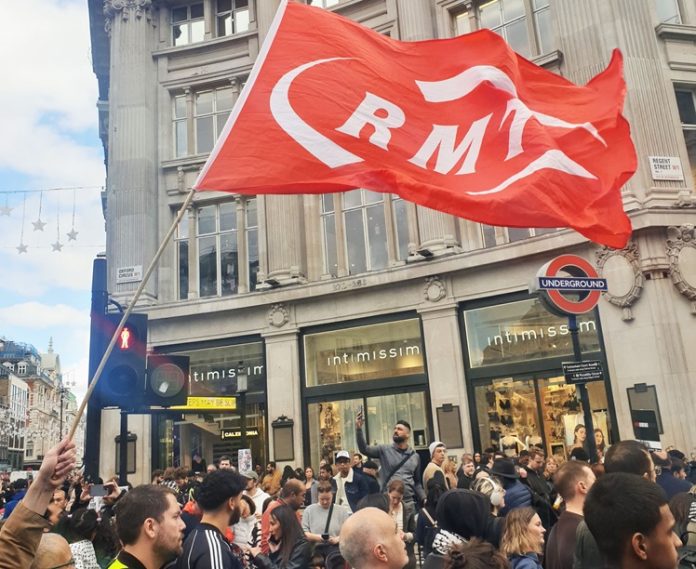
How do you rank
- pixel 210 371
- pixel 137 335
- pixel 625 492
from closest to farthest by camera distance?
pixel 625 492, pixel 137 335, pixel 210 371

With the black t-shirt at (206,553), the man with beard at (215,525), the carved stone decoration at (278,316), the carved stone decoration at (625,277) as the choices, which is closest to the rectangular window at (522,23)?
the carved stone decoration at (625,277)

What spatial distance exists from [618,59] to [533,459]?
573 centimetres

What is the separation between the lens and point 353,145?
6.59 m

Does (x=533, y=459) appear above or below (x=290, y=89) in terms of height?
below

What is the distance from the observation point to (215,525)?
4160 millimetres

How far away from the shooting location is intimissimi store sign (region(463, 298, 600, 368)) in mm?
17250

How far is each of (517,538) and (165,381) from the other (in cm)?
396

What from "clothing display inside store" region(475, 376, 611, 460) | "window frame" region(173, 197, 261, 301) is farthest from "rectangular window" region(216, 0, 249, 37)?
"clothing display inside store" region(475, 376, 611, 460)

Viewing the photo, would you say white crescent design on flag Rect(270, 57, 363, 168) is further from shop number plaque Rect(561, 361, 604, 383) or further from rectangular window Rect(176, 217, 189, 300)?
rectangular window Rect(176, 217, 189, 300)

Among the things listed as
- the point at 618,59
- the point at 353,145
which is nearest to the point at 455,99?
the point at 353,145

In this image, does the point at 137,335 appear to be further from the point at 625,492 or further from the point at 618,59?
the point at 618,59

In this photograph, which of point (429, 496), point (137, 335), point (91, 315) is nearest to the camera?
point (91, 315)

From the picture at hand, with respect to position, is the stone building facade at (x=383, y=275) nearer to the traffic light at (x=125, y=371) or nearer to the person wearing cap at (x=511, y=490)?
the person wearing cap at (x=511, y=490)

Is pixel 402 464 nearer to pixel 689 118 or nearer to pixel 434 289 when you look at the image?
pixel 434 289
